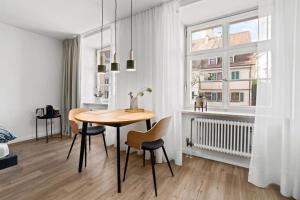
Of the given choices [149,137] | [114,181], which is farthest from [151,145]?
[114,181]

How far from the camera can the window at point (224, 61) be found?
8.38ft

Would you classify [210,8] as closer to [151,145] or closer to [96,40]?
[151,145]

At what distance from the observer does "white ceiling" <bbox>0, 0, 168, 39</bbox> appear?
264 cm

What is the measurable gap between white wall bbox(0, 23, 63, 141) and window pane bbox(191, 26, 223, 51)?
3586mm

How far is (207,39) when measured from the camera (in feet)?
9.66

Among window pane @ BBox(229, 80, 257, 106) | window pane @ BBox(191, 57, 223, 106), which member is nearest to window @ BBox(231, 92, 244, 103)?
window pane @ BBox(229, 80, 257, 106)

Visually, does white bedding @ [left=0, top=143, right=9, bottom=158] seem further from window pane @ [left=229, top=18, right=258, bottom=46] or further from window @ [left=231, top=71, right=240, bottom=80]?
window pane @ [left=229, top=18, right=258, bottom=46]

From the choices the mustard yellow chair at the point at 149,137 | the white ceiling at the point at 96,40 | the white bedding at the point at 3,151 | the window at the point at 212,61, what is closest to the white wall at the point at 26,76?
the white ceiling at the point at 96,40

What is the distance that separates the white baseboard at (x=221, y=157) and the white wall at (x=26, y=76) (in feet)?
12.2

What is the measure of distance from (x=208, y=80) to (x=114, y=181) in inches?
88.4

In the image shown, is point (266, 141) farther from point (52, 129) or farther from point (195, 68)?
point (52, 129)

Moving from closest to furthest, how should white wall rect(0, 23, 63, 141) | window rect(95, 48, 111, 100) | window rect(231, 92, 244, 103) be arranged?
window rect(231, 92, 244, 103)
white wall rect(0, 23, 63, 141)
window rect(95, 48, 111, 100)

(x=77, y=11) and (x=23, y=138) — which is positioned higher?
(x=77, y=11)

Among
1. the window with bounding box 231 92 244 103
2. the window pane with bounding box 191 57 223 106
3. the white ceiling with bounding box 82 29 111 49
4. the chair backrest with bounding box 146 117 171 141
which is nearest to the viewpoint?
the chair backrest with bounding box 146 117 171 141
